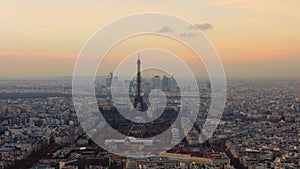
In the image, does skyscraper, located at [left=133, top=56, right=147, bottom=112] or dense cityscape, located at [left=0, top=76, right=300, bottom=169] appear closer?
dense cityscape, located at [left=0, top=76, right=300, bottom=169]

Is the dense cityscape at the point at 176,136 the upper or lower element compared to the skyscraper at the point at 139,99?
lower

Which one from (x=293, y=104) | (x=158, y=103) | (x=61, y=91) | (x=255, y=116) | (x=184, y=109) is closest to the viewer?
(x=184, y=109)

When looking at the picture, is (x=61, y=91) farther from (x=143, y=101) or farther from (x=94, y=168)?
(x=94, y=168)

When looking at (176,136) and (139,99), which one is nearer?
(176,136)

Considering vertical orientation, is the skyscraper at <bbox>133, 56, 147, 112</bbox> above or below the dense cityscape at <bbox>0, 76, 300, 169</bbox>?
above

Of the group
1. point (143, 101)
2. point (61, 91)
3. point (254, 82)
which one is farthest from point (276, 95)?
point (143, 101)

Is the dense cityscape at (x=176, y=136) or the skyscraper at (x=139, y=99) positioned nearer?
the dense cityscape at (x=176, y=136)

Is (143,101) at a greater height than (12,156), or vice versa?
(143,101)

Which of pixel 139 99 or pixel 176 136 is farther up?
pixel 139 99
